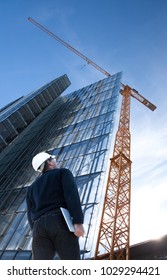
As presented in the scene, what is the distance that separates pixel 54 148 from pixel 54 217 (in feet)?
64.3

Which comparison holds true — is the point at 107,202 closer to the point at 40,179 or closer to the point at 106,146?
the point at 106,146

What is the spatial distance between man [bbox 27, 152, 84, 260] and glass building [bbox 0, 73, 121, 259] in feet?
29.0

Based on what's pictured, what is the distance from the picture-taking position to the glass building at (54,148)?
1316 centimetres

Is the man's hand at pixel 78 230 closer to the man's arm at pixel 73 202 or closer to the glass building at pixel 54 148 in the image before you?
the man's arm at pixel 73 202

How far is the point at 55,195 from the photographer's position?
2.89 m

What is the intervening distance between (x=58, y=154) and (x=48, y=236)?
58.4ft

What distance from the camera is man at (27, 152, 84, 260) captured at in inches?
102

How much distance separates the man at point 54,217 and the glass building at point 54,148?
8838 millimetres

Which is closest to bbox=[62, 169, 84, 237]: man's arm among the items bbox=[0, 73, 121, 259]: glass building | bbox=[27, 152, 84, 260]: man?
bbox=[27, 152, 84, 260]: man

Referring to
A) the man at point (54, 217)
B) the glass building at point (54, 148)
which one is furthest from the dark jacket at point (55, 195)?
the glass building at point (54, 148)

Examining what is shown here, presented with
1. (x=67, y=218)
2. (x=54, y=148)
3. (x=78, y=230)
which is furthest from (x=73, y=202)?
(x=54, y=148)

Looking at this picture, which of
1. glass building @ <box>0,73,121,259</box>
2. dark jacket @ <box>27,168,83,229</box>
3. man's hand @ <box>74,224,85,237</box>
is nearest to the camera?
man's hand @ <box>74,224,85,237</box>

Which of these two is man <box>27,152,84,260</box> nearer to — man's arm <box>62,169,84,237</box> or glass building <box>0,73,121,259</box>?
man's arm <box>62,169,84,237</box>

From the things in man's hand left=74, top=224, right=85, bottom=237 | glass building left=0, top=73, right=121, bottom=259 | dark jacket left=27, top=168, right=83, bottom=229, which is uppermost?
glass building left=0, top=73, right=121, bottom=259
